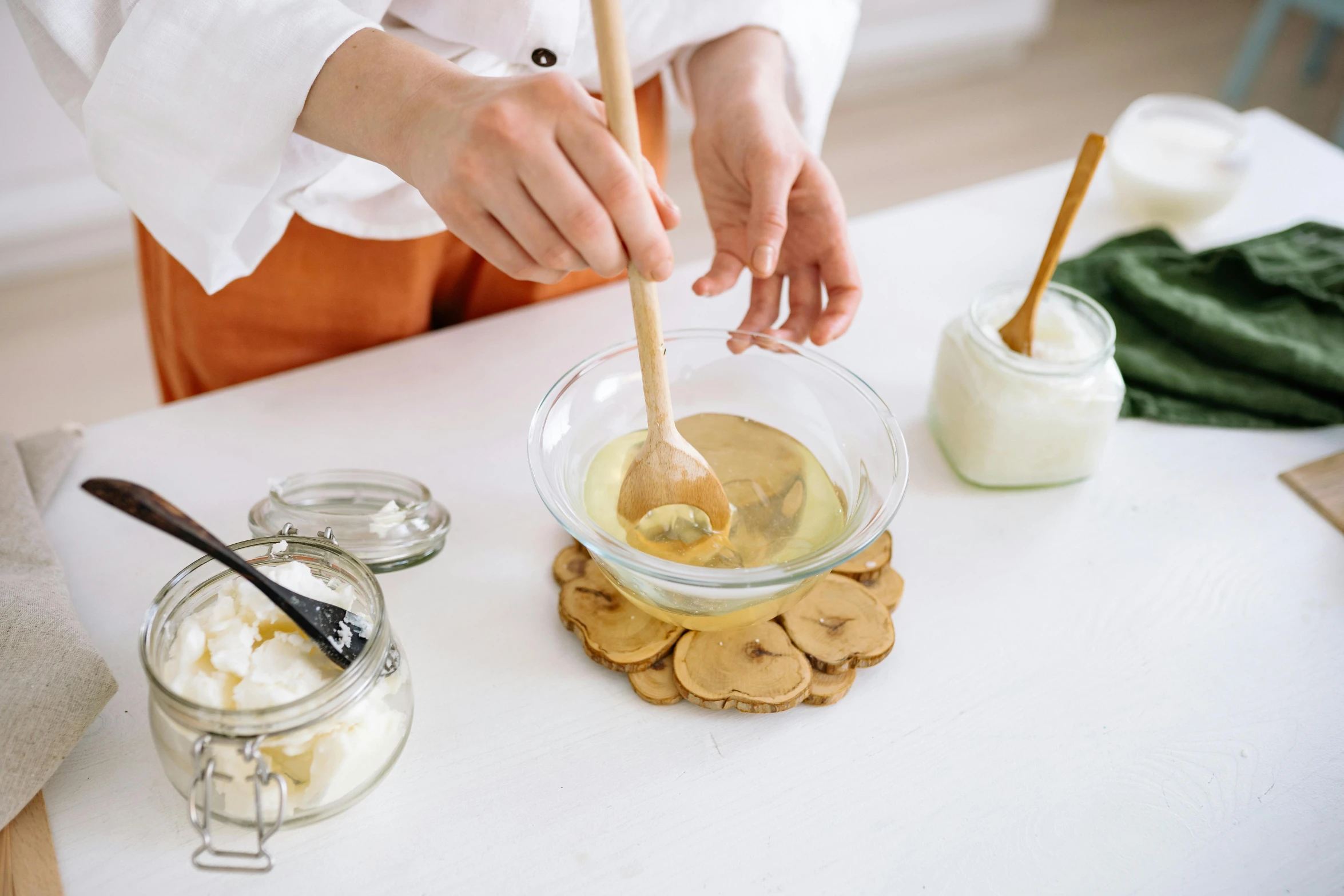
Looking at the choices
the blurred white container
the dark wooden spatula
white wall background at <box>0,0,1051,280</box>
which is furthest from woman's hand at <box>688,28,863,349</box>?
white wall background at <box>0,0,1051,280</box>

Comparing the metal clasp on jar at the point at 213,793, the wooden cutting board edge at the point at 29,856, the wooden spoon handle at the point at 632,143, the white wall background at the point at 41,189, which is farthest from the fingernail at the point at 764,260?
the white wall background at the point at 41,189

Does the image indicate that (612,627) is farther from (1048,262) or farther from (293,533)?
(1048,262)

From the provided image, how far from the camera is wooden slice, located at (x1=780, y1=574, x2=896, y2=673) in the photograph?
2.12 ft

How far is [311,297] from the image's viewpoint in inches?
35.6

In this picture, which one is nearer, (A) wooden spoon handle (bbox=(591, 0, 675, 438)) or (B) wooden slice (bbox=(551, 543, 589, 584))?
(A) wooden spoon handle (bbox=(591, 0, 675, 438))

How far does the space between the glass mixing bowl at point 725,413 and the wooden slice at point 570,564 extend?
6 cm

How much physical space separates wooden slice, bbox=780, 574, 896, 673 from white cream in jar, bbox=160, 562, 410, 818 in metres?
0.26

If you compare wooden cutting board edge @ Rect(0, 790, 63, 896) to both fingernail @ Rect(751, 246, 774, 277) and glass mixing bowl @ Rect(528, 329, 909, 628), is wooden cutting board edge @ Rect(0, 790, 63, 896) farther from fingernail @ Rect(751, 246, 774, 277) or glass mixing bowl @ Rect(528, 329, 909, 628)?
fingernail @ Rect(751, 246, 774, 277)

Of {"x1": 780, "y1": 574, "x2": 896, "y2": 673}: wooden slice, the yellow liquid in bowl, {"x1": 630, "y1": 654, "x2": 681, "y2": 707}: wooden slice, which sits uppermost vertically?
the yellow liquid in bowl

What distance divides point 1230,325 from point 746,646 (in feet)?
1.83

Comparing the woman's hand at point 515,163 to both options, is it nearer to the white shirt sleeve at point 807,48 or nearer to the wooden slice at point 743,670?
the wooden slice at point 743,670

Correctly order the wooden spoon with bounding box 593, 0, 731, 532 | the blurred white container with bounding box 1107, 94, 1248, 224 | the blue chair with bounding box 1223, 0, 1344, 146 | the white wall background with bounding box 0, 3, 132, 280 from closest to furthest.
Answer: the wooden spoon with bounding box 593, 0, 731, 532 < the blurred white container with bounding box 1107, 94, 1248, 224 < the white wall background with bounding box 0, 3, 132, 280 < the blue chair with bounding box 1223, 0, 1344, 146

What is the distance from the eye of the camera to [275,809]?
535 millimetres

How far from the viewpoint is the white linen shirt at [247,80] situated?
62cm
